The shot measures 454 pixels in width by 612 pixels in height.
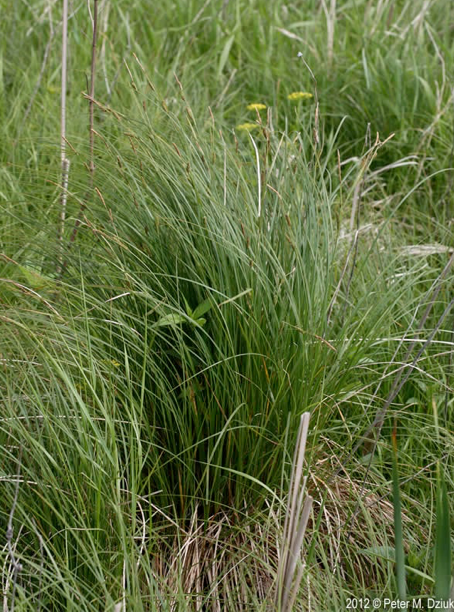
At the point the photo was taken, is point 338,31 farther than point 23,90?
Yes

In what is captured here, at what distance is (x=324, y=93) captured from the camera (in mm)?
3406

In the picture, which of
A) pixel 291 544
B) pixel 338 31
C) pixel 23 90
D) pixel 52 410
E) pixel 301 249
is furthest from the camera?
pixel 338 31

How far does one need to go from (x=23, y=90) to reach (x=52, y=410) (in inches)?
76.3

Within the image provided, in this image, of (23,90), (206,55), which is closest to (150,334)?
(23,90)

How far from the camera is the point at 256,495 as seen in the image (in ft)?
5.65

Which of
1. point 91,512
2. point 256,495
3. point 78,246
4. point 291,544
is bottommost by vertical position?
point 256,495

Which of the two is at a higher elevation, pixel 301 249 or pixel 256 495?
pixel 301 249

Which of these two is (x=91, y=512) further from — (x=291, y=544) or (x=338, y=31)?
(x=338, y=31)

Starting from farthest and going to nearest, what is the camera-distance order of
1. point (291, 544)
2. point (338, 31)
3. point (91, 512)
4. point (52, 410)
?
point (338, 31) → point (52, 410) → point (91, 512) → point (291, 544)

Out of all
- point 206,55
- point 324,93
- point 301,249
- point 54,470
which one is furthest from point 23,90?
point 54,470

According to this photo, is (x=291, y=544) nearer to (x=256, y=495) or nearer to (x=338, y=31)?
(x=256, y=495)

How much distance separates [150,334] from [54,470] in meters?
0.35

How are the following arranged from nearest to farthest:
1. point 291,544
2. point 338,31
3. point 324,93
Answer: point 291,544
point 324,93
point 338,31

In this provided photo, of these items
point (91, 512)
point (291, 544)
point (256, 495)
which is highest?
point (291, 544)
